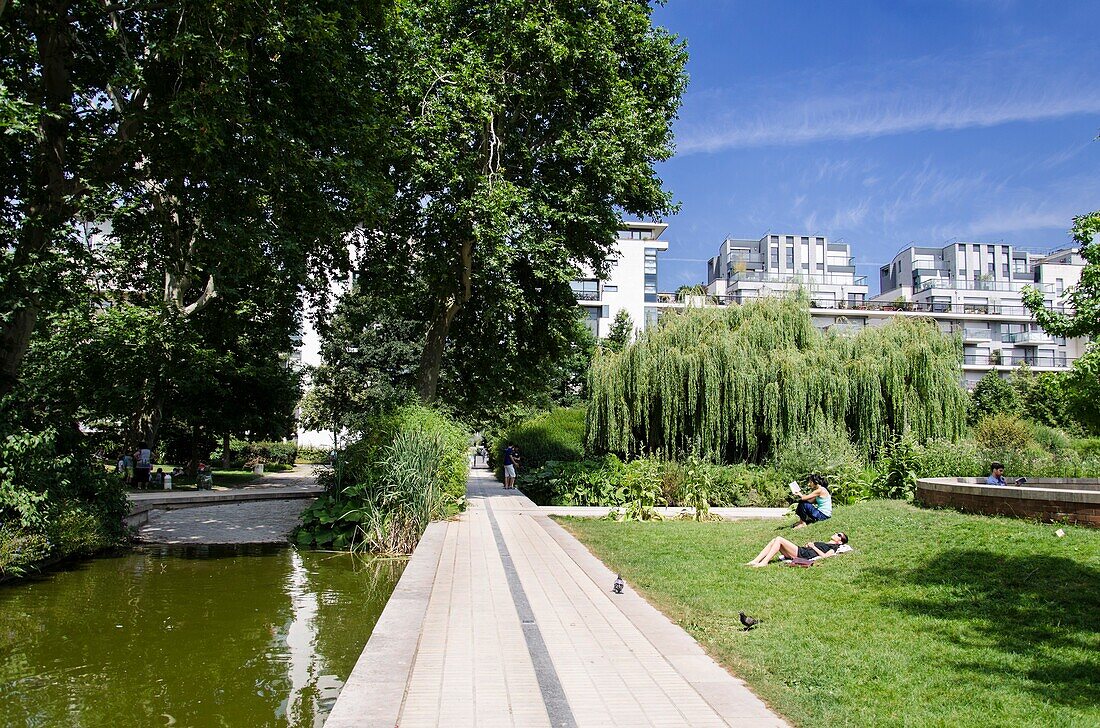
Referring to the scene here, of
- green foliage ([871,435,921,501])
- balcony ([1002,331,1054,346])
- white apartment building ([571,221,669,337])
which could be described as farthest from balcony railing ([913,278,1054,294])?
green foliage ([871,435,921,501])

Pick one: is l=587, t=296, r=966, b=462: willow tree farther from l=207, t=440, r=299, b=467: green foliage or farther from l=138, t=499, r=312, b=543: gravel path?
l=207, t=440, r=299, b=467: green foliage

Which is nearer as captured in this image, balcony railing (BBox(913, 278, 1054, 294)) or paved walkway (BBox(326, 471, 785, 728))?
paved walkway (BBox(326, 471, 785, 728))

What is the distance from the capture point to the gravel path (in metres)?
15.9

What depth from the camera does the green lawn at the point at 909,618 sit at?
16.2ft

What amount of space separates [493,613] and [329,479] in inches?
404

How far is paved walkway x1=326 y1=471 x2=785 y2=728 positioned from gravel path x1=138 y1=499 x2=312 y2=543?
7825mm

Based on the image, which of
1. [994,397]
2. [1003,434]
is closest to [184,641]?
[1003,434]

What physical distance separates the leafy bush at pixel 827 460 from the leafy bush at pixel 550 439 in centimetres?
847

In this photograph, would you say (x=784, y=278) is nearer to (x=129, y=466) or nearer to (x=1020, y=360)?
(x=1020, y=360)

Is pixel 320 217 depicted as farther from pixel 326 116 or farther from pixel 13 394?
pixel 13 394

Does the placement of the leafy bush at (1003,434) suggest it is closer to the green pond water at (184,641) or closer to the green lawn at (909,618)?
the green lawn at (909,618)

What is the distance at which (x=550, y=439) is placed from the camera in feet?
95.4

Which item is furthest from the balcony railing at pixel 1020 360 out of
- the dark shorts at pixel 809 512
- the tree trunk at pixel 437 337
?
the dark shorts at pixel 809 512

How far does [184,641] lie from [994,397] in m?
53.3
